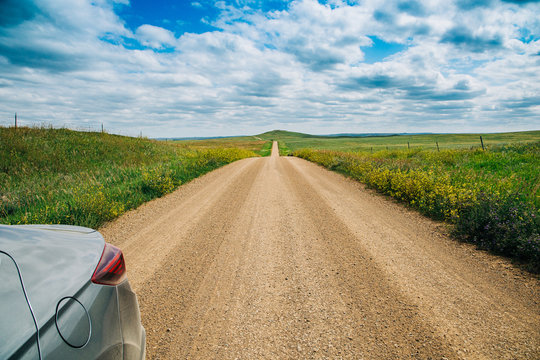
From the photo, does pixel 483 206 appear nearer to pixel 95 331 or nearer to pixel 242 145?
pixel 95 331

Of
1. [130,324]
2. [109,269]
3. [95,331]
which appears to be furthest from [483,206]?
[95,331]

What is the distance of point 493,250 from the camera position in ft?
17.0

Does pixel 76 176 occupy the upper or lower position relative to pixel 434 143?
lower

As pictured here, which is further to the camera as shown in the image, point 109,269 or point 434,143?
point 434,143

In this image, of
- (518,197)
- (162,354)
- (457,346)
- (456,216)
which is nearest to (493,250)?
(456,216)

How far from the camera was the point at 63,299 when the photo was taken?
151cm

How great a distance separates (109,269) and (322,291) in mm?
2868

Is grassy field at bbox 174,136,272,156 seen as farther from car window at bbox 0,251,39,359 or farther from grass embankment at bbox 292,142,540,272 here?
car window at bbox 0,251,39,359

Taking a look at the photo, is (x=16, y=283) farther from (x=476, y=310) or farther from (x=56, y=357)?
(x=476, y=310)

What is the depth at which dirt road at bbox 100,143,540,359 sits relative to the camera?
113 inches

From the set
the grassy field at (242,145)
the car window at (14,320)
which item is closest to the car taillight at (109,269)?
the car window at (14,320)

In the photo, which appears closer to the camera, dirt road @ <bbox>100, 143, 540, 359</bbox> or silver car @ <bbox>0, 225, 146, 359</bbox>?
silver car @ <bbox>0, 225, 146, 359</bbox>

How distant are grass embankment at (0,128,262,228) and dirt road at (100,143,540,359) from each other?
1.42 meters

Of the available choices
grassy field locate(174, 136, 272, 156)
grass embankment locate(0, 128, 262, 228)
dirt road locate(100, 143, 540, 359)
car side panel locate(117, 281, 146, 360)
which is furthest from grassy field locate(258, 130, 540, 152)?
car side panel locate(117, 281, 146, 360)
